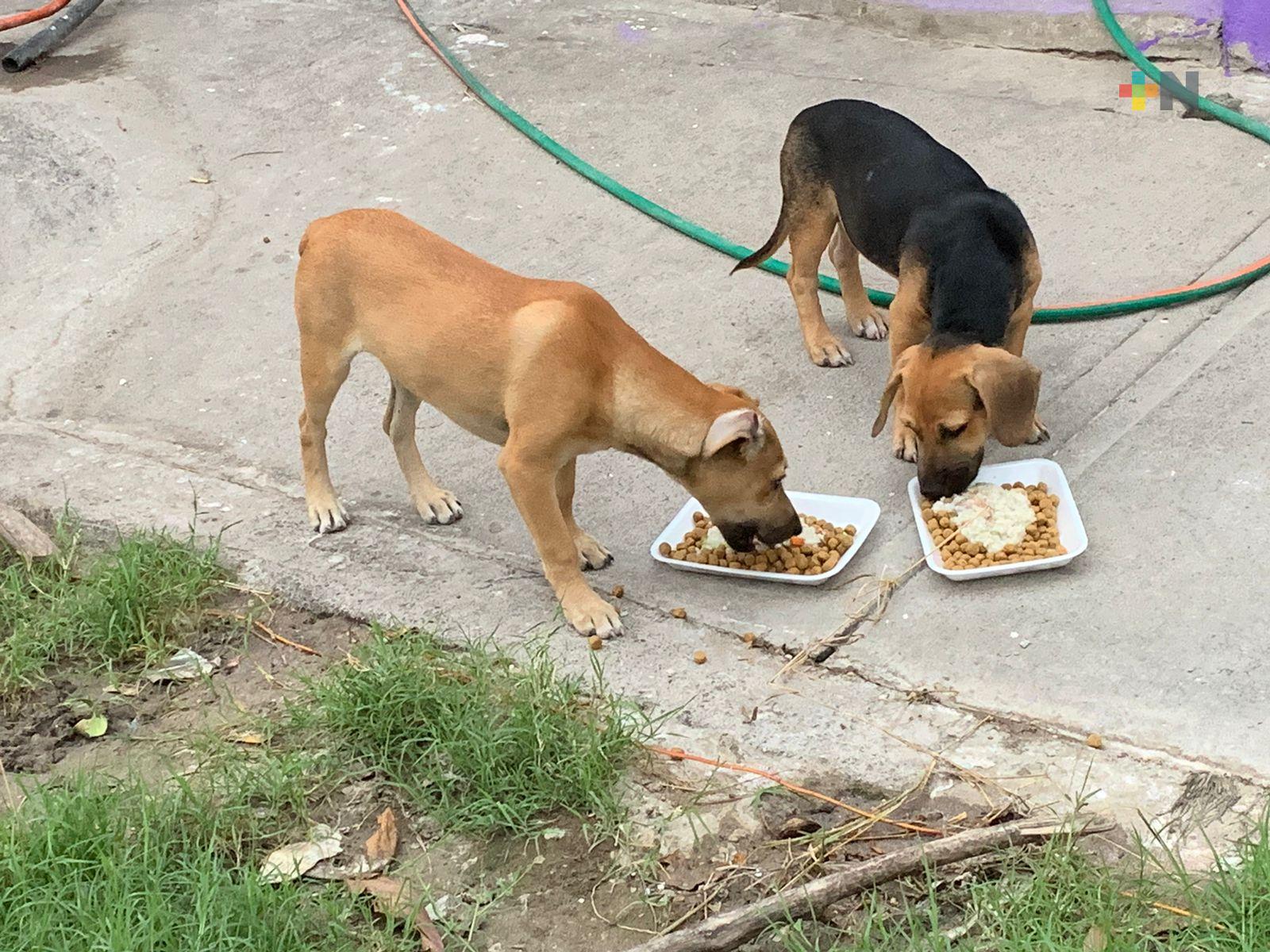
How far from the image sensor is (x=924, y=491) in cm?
446

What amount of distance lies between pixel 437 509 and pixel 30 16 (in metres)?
6.98

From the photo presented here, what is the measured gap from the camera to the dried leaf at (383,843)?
3.33m

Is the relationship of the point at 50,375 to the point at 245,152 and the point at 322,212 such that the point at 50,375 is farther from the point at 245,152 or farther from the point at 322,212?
the point at 245,152

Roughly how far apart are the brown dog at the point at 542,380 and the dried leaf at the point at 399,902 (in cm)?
115

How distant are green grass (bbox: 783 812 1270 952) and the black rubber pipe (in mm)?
8341

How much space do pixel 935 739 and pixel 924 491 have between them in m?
1.17

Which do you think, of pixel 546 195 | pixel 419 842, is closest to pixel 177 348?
pixel 546 195

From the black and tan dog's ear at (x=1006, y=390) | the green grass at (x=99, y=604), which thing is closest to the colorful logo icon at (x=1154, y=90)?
the black and tan dog's ear at (x=1006, y=390)

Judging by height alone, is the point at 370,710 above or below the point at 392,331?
below

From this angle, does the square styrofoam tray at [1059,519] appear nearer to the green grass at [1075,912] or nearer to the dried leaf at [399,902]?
the green grass at [1075,912]

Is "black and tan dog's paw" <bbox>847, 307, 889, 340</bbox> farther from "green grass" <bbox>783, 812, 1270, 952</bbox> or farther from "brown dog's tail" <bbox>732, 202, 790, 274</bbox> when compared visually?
"green grass" <bbox>783, 812, 1270, 952</bbox>

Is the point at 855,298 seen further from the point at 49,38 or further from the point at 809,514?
the point at 49,38

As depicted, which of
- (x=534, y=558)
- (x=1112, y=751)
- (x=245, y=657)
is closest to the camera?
(x=1112, y=751)

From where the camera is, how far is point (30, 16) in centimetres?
973
